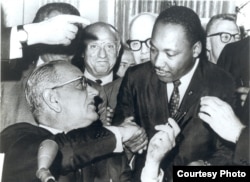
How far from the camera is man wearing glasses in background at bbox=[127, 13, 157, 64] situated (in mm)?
1652

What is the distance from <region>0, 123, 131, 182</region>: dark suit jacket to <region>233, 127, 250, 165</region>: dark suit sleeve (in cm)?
47

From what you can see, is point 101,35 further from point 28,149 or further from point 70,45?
point 28,149

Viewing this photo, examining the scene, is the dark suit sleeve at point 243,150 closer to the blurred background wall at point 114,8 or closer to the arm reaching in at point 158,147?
the arm reaching in at point 158,147

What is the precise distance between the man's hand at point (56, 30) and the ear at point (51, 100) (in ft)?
0.75

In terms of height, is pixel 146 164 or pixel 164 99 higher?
pixel 164 99

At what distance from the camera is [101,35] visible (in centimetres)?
167

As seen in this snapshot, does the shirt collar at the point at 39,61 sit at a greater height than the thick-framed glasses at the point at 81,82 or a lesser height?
greater

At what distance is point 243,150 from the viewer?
1.58 metres

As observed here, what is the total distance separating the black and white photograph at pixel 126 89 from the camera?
61.4 inches

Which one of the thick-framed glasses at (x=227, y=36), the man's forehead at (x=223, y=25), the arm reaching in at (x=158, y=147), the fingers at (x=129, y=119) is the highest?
the man's forehead at (x=223, y=25)

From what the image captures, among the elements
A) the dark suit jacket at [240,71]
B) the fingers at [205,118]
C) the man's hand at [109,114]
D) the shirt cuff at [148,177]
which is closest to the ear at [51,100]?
the man's hand at [109,114]

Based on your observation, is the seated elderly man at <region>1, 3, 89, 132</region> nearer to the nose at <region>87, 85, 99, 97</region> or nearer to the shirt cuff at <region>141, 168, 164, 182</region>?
the nose at <region>87, 85, 99, 97</region>

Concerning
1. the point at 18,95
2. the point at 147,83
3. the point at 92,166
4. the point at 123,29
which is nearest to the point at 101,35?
the point at 123,29

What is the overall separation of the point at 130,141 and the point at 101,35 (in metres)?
0.45
